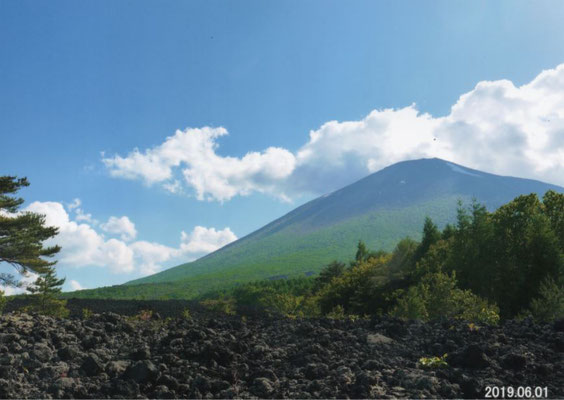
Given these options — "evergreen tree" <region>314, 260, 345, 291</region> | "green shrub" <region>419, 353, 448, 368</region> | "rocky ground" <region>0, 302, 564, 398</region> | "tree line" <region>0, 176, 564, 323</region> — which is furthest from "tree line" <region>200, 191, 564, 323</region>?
"green shrub" <region>419, 353, 448, 368</region>

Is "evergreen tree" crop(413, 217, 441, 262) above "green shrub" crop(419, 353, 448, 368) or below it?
above

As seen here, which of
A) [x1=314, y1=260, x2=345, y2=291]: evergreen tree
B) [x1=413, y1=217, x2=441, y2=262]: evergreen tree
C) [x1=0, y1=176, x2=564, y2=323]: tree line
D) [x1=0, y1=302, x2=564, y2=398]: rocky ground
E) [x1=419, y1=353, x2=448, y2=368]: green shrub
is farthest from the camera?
[x1=314, y1=260, x2=345, y2=291]: evergreen tree

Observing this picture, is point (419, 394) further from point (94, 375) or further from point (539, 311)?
point (539, 311)

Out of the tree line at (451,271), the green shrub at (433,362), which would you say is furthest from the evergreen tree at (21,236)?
the green shrub at (433,362)

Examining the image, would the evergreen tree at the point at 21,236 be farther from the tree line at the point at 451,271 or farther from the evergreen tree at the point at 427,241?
the evergreen tree at the point at 427,241

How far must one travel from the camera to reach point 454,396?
241 inches

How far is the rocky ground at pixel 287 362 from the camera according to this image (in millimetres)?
6469

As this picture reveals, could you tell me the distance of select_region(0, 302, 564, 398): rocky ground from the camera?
21.2 feet

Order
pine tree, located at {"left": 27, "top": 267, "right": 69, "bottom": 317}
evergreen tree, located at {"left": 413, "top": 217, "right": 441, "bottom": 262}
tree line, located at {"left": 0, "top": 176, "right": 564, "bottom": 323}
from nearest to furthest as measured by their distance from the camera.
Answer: tree line, located at {"left": 0, "top": 176, "right": 564, "bottom": 323}
pine tree, located at {"left": 27, "top": 267, "right": 69, "bottom": 317}
evergreen tree, located at {"left": 413, "top": 217, "right": 441, "bottom": 262}

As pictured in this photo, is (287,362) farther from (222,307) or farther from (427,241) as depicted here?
(427,241)

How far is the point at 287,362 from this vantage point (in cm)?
800

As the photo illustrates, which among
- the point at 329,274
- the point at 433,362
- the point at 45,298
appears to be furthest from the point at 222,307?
the point at 433,362

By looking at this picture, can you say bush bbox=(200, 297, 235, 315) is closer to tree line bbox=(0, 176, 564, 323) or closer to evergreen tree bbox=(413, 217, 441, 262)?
tree line bbox=(0, 176, 564, 323)

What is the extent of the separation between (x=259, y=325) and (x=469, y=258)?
34.1 m
